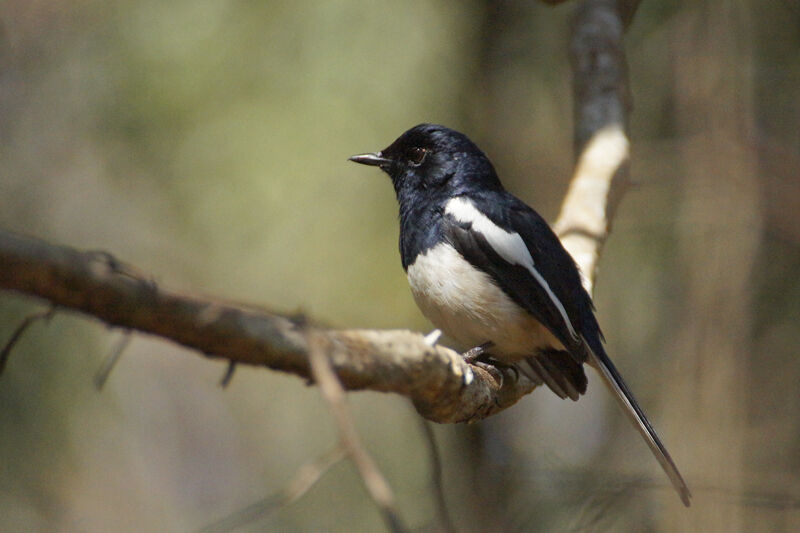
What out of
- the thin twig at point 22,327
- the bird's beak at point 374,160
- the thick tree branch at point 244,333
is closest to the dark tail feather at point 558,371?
the thick tree branch at point 244,333

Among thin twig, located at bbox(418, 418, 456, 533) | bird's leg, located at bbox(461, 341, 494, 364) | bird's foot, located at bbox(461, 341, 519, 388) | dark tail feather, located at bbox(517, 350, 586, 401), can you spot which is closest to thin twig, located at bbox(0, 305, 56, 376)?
thin twig, located at bbox(418, 418, 456, 533)

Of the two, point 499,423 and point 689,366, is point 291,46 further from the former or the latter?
point 689,366

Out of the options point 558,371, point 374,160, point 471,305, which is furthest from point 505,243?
point 374,160

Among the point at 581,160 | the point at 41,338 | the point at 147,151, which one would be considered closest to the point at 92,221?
the point at 147,151

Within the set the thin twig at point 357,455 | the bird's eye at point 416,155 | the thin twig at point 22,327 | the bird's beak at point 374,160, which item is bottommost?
the bird's beak at point 374,160

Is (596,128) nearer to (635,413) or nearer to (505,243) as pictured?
(505,243)

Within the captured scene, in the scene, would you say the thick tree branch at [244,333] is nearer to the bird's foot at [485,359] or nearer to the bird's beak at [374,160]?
the bird's foot at [485,359]
